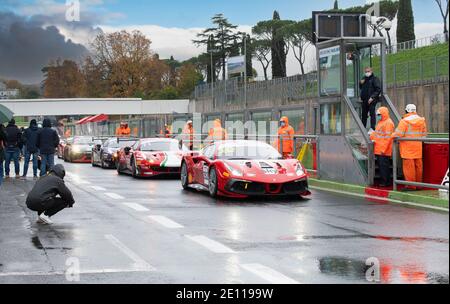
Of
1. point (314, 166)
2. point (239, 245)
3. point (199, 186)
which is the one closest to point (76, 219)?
point (239, 245)

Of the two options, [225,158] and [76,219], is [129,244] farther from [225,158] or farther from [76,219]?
[225,158]

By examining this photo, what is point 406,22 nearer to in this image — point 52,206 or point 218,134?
point 218,134

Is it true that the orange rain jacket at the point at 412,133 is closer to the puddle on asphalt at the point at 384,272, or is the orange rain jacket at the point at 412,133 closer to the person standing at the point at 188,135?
the puddle on asphalt at the point at 384,272

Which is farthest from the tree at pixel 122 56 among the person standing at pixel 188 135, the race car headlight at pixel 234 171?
the race car headlight at pixel 234 171

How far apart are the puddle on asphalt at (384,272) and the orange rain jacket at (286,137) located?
13.7m

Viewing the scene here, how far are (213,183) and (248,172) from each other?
1.01 metres

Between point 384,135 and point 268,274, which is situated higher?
point 384,135

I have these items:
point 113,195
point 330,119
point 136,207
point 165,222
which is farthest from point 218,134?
point 165,222

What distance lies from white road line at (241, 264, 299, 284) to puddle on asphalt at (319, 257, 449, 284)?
0.53 metres

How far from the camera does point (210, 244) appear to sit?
30.6 ft

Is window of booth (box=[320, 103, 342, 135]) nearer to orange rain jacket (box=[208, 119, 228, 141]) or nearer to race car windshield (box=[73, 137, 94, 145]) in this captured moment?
orange rain jacket (box=[208, 119, 228, 141])

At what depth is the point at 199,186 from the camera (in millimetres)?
17062

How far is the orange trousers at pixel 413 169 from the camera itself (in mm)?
15336

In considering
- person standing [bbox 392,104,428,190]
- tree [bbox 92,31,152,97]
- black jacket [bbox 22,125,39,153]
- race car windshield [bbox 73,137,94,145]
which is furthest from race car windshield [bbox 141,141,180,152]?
tree [bbox 92,31,152,97]
